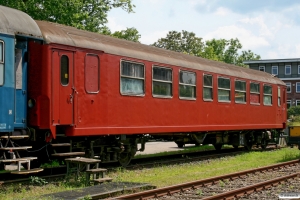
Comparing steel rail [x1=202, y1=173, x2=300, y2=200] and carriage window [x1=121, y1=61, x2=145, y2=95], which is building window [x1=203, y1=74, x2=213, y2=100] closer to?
carriage window [x1=121, y1=61, x2=145, y2=95]

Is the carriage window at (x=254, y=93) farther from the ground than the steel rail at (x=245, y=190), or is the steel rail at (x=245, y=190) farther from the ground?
the carriage window at (x=254, y=93)

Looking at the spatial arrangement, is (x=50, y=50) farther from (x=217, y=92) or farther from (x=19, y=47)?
(x=217, y=92)

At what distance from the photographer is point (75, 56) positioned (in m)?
11.5

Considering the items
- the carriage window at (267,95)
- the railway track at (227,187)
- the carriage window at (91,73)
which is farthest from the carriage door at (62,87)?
the carriage window at (267,95)

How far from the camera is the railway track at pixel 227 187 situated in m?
9.24

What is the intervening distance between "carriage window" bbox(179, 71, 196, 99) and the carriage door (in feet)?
17.5

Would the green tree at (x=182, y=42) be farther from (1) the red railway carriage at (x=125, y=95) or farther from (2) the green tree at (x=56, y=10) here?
(1) the red railway carriage at (x=125, y=95)

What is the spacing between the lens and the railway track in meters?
9.24

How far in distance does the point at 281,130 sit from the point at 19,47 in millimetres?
16989

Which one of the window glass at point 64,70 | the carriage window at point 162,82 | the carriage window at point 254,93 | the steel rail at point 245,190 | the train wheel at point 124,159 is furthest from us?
the carriage window at point 254,93

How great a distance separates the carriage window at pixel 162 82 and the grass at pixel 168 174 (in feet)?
7.54

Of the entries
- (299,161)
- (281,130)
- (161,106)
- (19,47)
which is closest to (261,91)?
(281,130)

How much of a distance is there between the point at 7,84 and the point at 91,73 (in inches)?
104

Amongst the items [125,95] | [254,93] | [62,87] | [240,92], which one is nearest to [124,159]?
[125,95]
